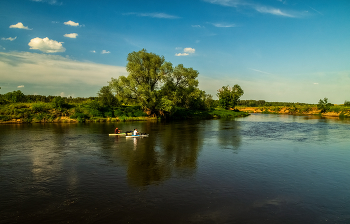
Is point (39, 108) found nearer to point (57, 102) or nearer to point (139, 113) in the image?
point (57, 102)

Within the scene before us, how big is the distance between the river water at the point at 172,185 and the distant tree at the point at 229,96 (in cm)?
10298

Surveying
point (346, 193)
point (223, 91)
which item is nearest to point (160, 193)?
point (346, 193)

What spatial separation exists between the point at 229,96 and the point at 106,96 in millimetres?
82701

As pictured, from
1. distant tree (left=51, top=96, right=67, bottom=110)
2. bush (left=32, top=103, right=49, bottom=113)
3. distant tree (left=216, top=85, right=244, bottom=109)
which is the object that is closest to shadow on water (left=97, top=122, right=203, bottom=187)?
distant tree (left=51, top=96, right=67, bottom=110)

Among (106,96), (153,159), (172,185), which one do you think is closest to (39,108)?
(106,96)

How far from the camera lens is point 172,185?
1639 centimetres

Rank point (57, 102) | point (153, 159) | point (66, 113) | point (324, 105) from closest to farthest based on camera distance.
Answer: point (153, 159) → point (57, 102) → point (66, 113) → point (324, 105)

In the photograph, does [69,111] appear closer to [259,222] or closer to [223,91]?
[259,222]

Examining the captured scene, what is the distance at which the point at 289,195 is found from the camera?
1491 cm

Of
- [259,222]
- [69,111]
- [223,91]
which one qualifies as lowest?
[259,222]

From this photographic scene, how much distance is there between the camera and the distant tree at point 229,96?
131 metres

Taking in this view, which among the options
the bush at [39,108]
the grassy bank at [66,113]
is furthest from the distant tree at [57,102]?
the bush at [39,108]

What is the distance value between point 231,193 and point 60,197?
11.2m

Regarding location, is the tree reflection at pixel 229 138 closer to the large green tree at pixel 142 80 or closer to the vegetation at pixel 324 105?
the large green tree at pixel 142 80
